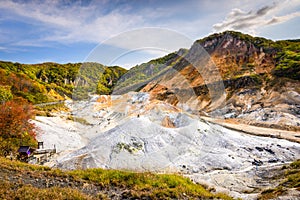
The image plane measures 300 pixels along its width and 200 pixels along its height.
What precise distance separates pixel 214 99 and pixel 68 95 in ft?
164

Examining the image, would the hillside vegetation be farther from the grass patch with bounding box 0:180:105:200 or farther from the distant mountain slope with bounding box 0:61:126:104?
the distant mountain slope with bounding box 0:61:126:104

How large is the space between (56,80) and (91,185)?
8989 centimetres

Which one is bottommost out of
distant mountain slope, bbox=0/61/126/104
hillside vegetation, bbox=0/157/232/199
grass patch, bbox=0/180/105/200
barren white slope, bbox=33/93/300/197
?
barren white slope, bbox=33/93/300/197

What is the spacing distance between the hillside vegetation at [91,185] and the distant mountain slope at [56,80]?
12.7 meters

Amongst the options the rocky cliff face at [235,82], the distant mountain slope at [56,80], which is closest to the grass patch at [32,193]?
the distant mountain slope at [56,80]

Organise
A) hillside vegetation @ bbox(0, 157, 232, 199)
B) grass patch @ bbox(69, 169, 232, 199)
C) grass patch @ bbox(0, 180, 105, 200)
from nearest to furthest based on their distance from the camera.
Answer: grass patch @ bbox(0, 180, 105, 200)
hillside vegetation @ bbox(0, 157, 232, 199)
grass patch @ bbox(69, 169, 232, 199)

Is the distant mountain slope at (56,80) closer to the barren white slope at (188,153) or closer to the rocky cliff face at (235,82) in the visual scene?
the barren white slope at (188,153)

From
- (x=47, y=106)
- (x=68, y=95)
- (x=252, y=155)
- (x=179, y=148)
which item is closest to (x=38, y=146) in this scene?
(x=179, y=148)

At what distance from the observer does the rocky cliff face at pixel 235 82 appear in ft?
172

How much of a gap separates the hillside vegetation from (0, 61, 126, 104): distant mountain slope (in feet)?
41.6

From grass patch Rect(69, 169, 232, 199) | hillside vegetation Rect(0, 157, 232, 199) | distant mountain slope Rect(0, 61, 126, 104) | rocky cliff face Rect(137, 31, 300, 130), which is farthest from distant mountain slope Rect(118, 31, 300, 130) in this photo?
hillside vegetation Rect(0, 157, 232, 199)

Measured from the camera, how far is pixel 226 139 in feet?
85.1

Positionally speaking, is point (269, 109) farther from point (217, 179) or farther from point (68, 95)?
point (68, 95)

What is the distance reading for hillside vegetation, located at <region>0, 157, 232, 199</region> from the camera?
7.27 meters
